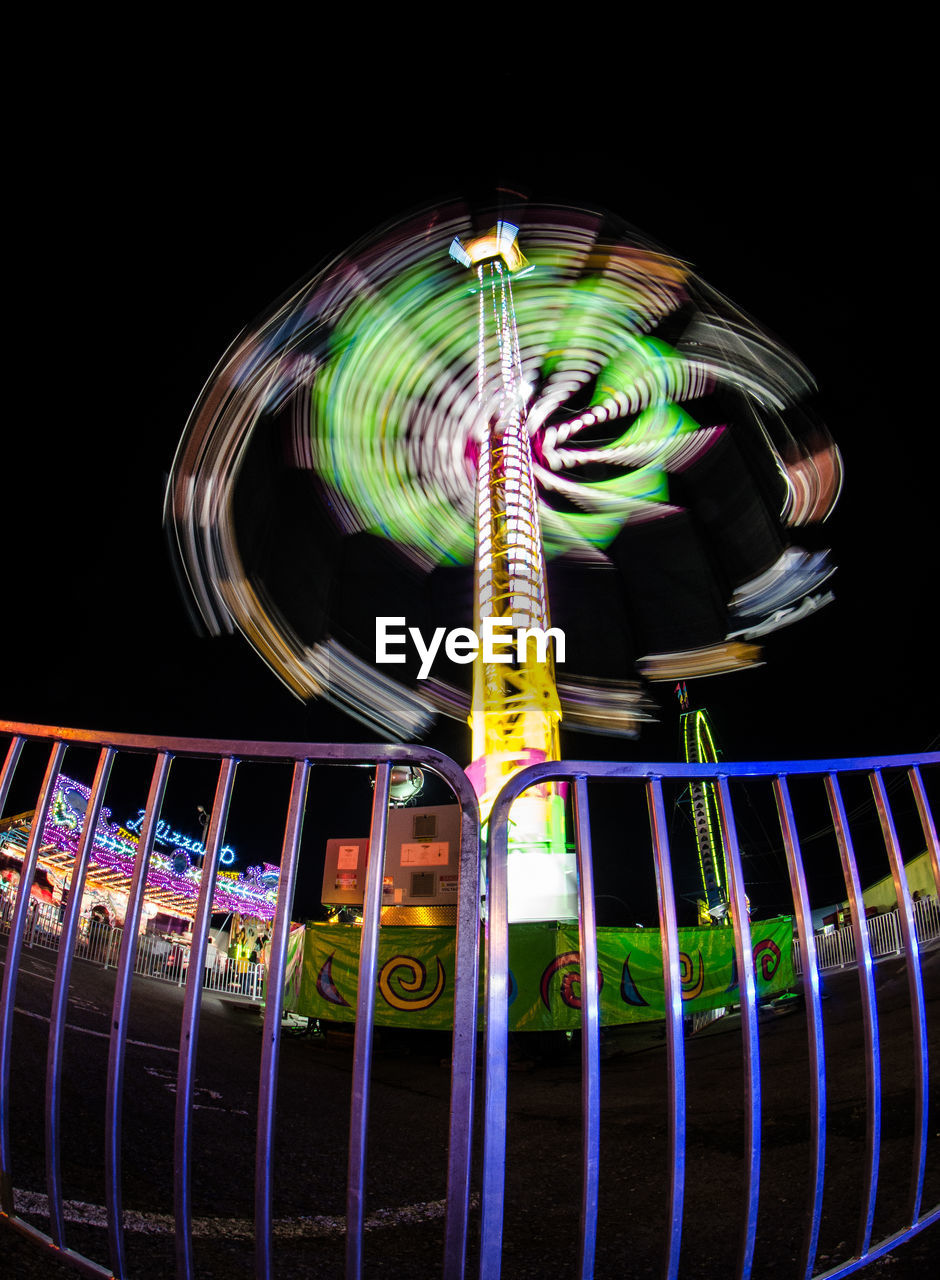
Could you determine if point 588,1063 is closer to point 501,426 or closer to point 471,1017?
point 471,1017

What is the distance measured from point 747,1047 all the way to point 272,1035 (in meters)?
1.35

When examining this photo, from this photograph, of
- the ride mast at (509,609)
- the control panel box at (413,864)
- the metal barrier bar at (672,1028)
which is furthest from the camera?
the ride mast at (509,609)

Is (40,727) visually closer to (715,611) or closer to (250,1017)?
(250,1017)

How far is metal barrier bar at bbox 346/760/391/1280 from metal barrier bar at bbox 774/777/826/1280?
1.22 metres

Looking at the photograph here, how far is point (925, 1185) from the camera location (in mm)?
2758

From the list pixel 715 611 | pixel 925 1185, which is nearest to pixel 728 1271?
pixel 925 1185

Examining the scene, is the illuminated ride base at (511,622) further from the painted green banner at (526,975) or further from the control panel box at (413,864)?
the painted green banner at (526,975)

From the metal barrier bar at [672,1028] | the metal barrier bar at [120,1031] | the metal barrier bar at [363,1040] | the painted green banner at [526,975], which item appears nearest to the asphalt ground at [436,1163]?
the metal barrier bar at [120,1031]

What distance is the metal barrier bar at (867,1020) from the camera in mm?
2088

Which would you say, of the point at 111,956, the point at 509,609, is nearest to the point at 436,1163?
the point at 111,956

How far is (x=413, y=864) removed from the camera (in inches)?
400

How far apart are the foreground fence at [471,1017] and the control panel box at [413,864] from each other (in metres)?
7.44

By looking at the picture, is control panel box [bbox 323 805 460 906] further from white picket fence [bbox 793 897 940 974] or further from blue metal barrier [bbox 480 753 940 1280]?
white picket fence [bbox 793 897 940 974]

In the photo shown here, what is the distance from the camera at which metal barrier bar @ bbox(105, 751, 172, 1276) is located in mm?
1911
